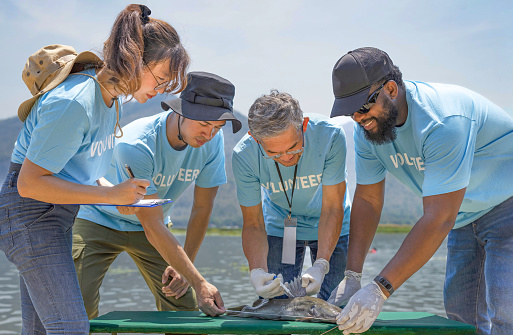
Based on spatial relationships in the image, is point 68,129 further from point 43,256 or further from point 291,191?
point 291,191

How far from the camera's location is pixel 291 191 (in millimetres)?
3381

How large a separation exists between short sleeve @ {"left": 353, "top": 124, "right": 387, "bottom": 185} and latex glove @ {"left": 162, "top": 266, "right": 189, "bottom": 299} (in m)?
1.33

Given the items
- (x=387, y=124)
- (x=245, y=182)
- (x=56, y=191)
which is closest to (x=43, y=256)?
(x=56, y=191)

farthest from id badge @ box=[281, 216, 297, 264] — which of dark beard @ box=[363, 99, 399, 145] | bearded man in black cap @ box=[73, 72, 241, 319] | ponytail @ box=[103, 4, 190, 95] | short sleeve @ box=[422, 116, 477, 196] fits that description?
ponytail @ box=[103, 4, 190, 95]

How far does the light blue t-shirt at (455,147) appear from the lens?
262 centimetres

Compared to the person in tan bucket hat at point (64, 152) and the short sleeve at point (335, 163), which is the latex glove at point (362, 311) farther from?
the person in tan bucket hat at point (64, 152)

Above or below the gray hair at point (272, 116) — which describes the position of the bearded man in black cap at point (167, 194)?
below

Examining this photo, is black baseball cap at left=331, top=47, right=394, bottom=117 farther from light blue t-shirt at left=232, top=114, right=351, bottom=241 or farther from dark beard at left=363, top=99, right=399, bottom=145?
light blue t-shirt at left=232, top=114, right=351, bottom=241

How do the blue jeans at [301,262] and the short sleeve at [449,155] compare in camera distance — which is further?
the blue jeans at [301,262]

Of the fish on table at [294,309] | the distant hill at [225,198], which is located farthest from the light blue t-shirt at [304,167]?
the distant hill at [225,198]

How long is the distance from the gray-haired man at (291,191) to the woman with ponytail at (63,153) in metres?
0.73

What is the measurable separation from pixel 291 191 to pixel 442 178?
105 centimetres

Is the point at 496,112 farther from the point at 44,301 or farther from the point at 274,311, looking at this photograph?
the point at 44,301

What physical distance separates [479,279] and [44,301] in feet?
7.77
